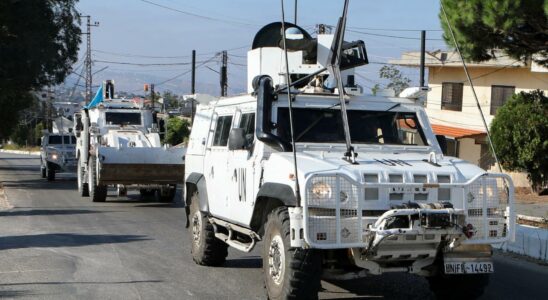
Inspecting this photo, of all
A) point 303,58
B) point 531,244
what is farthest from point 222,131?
point 531,244

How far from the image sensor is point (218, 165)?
384 inches

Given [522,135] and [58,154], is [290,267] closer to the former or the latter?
[522,135]

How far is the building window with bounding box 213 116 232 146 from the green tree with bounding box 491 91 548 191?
1413cm

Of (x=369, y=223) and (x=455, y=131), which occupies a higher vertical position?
(x=455, y=131)

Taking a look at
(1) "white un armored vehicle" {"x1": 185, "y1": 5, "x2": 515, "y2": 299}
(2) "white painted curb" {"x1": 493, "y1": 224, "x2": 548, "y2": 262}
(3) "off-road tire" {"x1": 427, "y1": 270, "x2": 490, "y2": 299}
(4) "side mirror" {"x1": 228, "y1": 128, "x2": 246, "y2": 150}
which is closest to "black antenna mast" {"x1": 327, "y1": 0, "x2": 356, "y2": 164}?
(1) "white un armored vehicle" {"x1": 185, "y1": 5, "x2": 515, "y2": 299}

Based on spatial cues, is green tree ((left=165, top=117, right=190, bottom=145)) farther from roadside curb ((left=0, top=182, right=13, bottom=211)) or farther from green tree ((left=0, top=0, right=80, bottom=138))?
roadside curb ((left=0, top=182, right=13, bottom=211))

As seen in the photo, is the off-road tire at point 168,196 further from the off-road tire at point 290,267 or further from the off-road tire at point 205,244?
the off-road tire at point 290,267

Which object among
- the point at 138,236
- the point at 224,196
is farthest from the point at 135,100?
the point at 224,196

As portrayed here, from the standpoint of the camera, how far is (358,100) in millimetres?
8859

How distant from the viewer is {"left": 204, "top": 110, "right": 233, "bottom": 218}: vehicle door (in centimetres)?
945

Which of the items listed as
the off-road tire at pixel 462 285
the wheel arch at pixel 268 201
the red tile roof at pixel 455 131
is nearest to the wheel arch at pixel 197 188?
the wheel arch at pixel 268 201

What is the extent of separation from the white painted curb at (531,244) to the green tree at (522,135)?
10070mm

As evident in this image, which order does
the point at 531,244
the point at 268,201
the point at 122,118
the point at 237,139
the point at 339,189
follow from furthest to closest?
the point at 122,118
the point at 531,244
the point at 237,139
the point at 268,201
the point at 339,189

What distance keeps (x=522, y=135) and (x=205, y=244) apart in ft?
49.2
